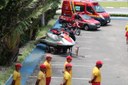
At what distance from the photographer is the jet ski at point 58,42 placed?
22312 mm

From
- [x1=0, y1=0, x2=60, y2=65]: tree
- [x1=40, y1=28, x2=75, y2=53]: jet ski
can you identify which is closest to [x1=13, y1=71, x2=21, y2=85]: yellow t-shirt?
[x1=0, y1=0, x2=60, y2=65]: tree

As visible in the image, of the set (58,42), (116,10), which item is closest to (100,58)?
(58,42)

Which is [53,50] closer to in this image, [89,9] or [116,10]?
[89,9]

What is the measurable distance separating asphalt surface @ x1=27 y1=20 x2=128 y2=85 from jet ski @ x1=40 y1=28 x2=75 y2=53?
51cm

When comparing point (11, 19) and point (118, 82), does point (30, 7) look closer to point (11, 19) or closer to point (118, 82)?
point (11, 19)

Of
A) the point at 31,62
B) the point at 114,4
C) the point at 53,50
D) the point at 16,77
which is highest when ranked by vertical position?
the point at 16,77

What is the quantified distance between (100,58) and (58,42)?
2.50 metres

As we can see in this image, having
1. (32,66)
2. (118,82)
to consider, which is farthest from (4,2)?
(118,82)

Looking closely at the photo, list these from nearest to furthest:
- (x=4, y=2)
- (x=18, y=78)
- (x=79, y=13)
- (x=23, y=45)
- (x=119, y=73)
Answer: (x=18, y=78) < (x=4, y=2) < (x=119, y=73) < (x=23, y=45) < (x=79, y=13)

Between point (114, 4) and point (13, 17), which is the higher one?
point (13, 17)

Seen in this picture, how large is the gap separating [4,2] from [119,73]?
6.54 metres

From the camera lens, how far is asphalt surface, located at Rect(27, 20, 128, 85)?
17413 mm

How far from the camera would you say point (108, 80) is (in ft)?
56.5

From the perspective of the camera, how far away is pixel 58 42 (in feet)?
73.6
